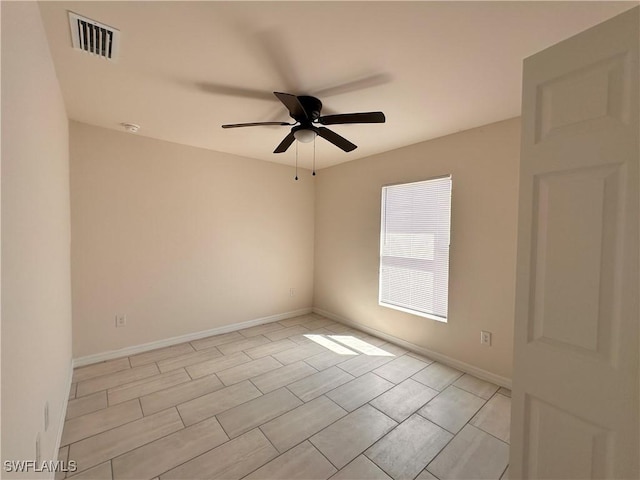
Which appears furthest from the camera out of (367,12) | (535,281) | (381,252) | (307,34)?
(381,252)

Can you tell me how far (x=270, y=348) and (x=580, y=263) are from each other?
9.81 ft

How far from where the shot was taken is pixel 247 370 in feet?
8.87

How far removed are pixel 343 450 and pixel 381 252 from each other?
2293mm

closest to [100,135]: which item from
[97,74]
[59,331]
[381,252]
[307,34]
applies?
[97,74]

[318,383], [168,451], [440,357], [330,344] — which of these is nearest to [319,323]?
[330,344]

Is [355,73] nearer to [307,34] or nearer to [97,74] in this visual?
[307,34]

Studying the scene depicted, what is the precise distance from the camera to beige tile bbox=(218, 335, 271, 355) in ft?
10.3

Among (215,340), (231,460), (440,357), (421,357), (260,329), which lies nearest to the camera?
(231,460)

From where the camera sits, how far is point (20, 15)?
109cm

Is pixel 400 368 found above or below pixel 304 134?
below

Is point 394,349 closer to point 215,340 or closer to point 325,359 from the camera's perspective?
point 325,359

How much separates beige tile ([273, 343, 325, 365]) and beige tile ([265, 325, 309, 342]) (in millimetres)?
402

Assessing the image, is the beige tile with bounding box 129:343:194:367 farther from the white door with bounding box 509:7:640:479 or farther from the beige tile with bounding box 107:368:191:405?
the white door with bounding box 509:7:640:479

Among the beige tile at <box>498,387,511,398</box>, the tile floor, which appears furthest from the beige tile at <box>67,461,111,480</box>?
the beige tile at <box>498,387,511,398</box>
